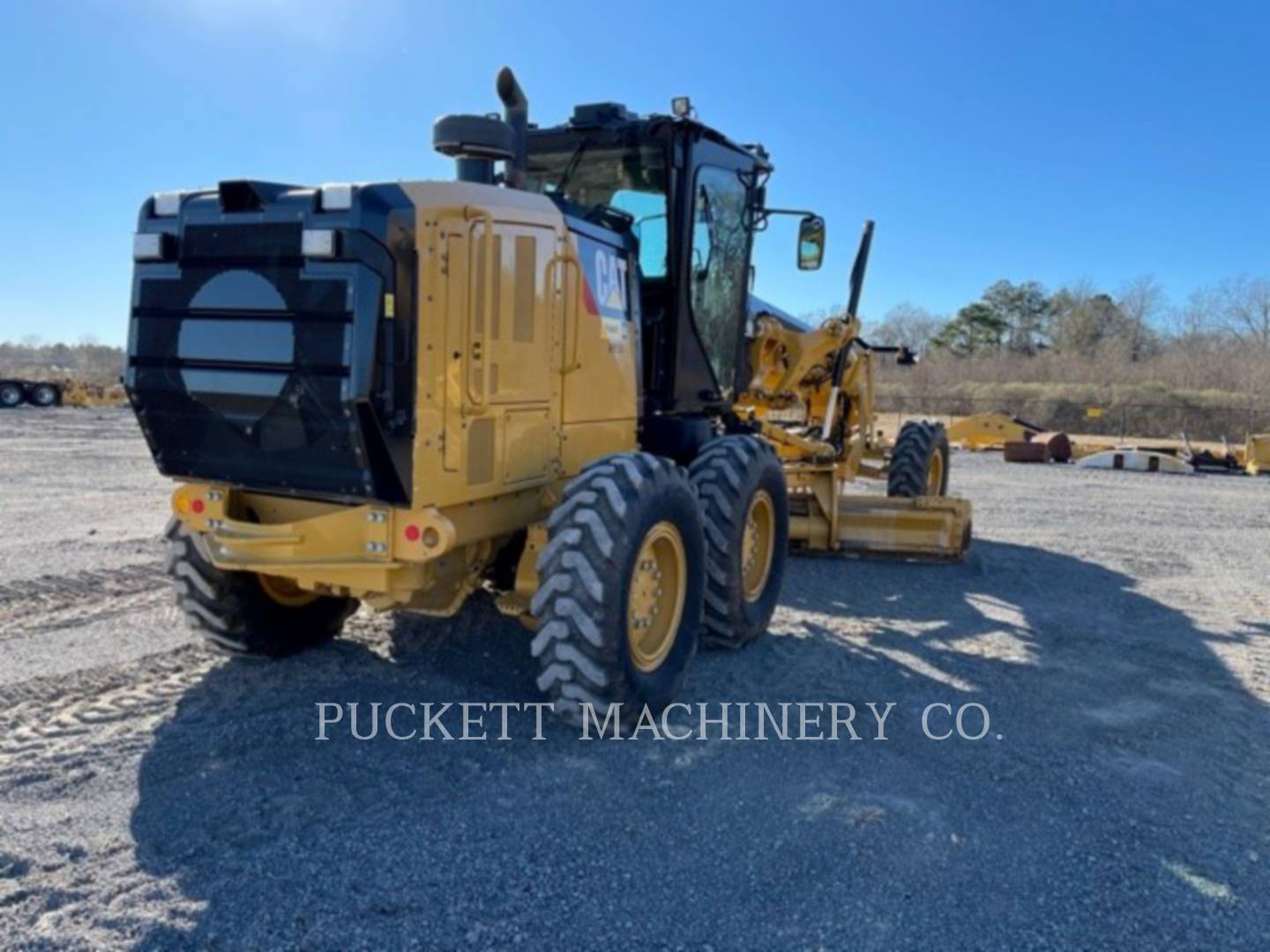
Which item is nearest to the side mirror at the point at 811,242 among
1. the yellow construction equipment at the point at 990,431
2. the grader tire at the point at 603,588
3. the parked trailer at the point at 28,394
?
the grader tire at the point at 603,588

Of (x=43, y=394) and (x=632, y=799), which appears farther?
(x=43, y=394)

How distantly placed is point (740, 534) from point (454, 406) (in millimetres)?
2048

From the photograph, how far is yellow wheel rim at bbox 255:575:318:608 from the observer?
489 centimetres

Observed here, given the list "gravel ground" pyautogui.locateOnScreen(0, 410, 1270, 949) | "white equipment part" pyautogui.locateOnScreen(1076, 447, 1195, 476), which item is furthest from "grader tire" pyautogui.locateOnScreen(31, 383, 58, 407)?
"white equipment part" pyautogui.locateOnScreen(1076, 447, 1195, 476)

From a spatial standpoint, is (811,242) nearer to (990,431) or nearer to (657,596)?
(657,596)

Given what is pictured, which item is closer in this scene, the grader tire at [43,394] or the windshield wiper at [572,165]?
the windshield wiper at [572,165]

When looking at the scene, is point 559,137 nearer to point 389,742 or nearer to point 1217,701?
point 389,742

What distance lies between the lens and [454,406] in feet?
12.9

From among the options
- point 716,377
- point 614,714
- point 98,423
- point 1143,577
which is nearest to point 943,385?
point 98,423

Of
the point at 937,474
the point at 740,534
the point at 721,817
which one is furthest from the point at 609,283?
the point at 937,474

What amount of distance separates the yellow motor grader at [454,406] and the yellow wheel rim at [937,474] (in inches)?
215

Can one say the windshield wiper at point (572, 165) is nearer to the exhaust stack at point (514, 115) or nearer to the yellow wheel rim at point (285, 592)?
the exhaust stack at point (514, 115)

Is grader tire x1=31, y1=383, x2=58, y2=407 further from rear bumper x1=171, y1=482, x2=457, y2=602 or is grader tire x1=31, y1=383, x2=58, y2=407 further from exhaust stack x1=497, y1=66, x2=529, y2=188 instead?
exhaust stack x1=497, y1=66, x2=529, y2=188

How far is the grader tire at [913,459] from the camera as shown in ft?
32.0
